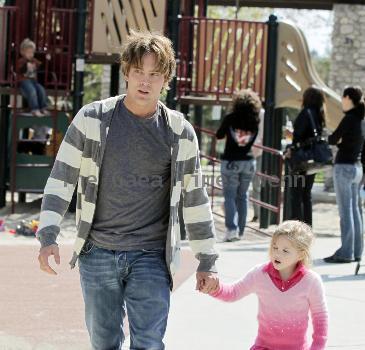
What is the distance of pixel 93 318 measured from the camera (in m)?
4.30

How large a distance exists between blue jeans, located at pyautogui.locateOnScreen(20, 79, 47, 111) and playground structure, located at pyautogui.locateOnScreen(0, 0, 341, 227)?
142 mm

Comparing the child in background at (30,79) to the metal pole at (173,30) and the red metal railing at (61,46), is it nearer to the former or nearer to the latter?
the red metal railing at (61,46)

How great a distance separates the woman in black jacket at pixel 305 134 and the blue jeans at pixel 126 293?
6.31 m

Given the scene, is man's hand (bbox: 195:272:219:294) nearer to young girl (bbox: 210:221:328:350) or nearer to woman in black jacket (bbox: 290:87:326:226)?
young girl (bbox: 210:221:328:350)

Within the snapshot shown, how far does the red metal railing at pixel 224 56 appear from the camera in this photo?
44.8 feet

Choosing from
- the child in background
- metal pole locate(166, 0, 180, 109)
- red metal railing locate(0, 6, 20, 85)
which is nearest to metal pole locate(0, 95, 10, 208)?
red metal railing locate(0, 6, 20, 85)

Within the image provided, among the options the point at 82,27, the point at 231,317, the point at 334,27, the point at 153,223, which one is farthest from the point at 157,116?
the point at 334,27

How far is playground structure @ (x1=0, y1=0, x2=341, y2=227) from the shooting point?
13383 millimetres

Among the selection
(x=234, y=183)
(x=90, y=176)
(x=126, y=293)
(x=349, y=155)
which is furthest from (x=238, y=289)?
(x=234, y=183)

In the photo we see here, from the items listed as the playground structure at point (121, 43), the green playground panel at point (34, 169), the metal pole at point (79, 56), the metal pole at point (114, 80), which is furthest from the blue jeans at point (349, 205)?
the metal pole at point (114, 80)

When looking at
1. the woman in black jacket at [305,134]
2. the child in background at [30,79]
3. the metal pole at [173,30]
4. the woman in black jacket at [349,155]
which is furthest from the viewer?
the child in background at [30,79]

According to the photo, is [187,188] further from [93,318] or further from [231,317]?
[231,317]

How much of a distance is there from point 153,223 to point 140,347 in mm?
510

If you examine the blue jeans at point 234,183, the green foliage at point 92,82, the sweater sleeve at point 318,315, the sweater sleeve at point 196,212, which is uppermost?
the sweater sleeve at point 196,212
